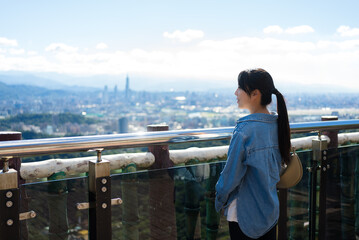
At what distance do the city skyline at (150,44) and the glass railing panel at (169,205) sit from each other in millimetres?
86235

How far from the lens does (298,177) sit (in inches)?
82.6

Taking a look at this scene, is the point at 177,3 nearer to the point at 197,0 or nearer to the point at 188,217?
the point at 197,0

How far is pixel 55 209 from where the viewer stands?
175 cm

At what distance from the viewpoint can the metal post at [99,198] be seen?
5.79 feet

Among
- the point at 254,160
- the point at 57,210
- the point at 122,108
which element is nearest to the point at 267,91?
the point at 254,160

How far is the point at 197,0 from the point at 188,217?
7368cm

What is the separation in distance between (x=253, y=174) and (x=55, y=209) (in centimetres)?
90

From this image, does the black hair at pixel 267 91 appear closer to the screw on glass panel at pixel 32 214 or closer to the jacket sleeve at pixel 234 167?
the jacket sleeve at pixel 234 167

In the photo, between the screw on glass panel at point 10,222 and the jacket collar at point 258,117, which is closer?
the screw on glass panel at point 10,222

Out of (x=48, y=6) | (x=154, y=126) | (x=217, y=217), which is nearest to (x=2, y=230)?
(x=217, y=217)

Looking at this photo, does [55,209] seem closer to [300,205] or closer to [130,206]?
[130,206]

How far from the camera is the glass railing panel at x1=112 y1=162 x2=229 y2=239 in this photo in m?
1.93

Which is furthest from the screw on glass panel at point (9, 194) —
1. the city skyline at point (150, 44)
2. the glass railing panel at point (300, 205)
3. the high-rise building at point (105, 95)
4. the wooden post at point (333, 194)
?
the city skyline at point (150, 44)

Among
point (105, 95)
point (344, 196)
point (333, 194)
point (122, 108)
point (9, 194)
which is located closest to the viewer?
point (9, 194)
